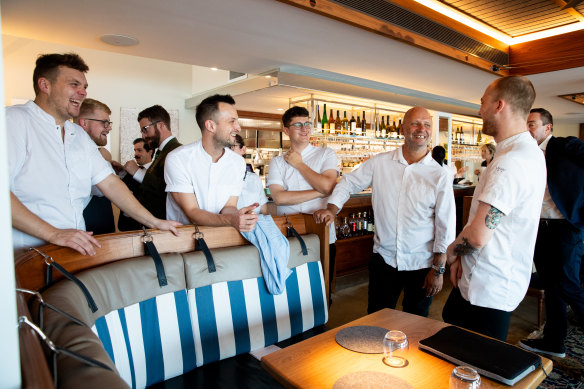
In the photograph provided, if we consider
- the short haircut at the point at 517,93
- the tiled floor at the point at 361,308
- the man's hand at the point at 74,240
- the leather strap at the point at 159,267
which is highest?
the short haircut at the point at 517,93

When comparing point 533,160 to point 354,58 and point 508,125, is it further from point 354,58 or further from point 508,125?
point 354,58

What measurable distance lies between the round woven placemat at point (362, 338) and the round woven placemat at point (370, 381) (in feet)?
0.53

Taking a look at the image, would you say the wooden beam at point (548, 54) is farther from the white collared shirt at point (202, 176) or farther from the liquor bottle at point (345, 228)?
the white collared shirt at point (202, 176)

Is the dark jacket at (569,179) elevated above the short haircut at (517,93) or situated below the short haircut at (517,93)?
below

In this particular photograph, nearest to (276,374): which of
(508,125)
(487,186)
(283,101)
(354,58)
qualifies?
(487,186)

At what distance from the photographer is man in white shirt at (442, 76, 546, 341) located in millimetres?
1657

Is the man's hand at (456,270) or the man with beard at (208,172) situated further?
the man with beard at (208,172)

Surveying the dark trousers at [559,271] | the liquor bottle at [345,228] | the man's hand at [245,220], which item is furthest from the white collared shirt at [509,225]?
the liquor bottle at [345,228]

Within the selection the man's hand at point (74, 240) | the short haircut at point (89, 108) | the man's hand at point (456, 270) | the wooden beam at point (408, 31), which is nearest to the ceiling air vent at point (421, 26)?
the wooden beam at point (408, 31)

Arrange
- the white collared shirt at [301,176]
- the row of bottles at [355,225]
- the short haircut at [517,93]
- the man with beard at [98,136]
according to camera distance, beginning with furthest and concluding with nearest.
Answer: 1. the row of bottles at [355,225]
2. the man with beard at [98,136]
3. the white collared shirt at [301,176]
4. the short haircut at [517,93]

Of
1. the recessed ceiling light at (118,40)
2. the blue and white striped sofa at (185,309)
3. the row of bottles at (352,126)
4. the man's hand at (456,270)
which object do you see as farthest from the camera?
the row of bottles at (352,126)

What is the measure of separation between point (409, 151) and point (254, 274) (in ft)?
4.04

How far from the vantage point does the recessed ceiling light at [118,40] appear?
3.78 meters

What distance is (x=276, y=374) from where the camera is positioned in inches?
49.6
